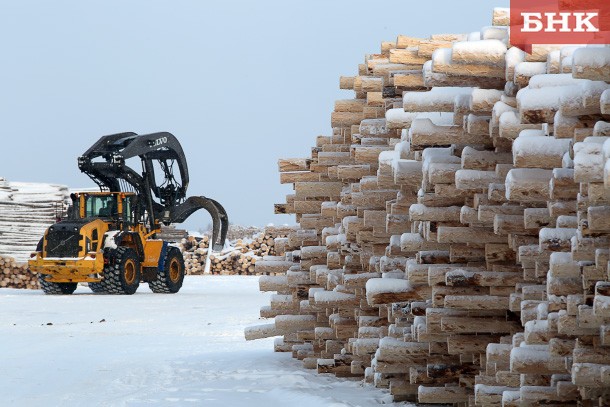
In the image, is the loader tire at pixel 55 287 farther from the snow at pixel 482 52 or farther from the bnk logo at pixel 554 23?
the bnk logo at pixel 554 23

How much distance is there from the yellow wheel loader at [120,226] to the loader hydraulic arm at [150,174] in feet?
0.07

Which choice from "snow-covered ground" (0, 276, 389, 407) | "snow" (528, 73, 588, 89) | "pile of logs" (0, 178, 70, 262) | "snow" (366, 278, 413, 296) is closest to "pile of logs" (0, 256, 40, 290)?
"pile of logs" (0, 178, 70, 262)

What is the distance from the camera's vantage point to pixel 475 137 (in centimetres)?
727

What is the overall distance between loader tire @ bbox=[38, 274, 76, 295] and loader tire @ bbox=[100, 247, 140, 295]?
1079 millimetres

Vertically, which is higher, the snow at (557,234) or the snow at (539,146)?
the snow at (539,146)

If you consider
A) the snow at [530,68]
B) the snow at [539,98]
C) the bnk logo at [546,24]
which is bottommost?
the snow at [539,98]

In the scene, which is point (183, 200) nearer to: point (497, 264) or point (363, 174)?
point (363, 174)

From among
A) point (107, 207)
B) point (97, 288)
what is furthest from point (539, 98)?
point (97, 288)

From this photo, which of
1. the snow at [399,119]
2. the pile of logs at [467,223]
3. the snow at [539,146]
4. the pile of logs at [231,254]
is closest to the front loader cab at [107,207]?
the pile of logs at [231,254]

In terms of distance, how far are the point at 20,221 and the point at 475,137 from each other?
24.5 meters

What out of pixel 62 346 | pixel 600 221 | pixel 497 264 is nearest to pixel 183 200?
pixel 62 346

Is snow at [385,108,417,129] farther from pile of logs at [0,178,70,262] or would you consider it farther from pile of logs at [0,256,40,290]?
pile of logs at [0,256,40,290]

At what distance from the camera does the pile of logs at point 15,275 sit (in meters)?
29.6

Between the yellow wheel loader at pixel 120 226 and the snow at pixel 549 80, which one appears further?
the yellow wheel loader at pixel 120 226
